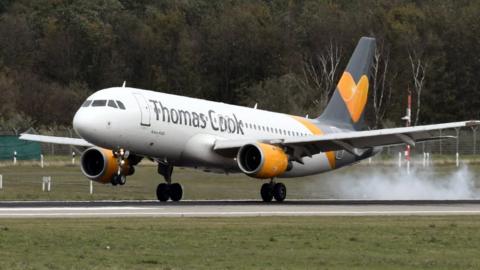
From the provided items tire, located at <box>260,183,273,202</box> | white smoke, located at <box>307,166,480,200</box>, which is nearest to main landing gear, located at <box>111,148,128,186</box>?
tire, located at <box>260,183,273,202</box>

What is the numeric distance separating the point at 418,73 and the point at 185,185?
41.1m

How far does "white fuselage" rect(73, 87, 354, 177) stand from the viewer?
41.9 metres

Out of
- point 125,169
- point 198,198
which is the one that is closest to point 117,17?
point 198,198

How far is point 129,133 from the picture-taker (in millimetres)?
42219

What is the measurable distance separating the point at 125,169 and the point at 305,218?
35.4ft

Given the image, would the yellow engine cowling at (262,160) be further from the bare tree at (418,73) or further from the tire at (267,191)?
the bare tree at (418,73)

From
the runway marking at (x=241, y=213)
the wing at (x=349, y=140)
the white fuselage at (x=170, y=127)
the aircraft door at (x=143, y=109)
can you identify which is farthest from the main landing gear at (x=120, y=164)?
the runway marking at (x=241, y=213)

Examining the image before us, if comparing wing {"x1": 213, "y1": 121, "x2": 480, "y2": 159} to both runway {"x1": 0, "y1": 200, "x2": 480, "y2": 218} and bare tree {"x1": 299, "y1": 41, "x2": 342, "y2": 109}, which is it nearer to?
runway {"x1": 0, "y1": 200, "x2": 480, "y2": 218}

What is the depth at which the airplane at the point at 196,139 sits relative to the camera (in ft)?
139

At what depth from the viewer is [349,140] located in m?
45.8

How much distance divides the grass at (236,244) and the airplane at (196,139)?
9629mm

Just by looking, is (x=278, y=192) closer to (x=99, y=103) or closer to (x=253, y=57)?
(x=99, y=103)

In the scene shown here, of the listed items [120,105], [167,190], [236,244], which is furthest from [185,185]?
[236,244]

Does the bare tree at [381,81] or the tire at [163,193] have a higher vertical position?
the bare tree at [381,81]
